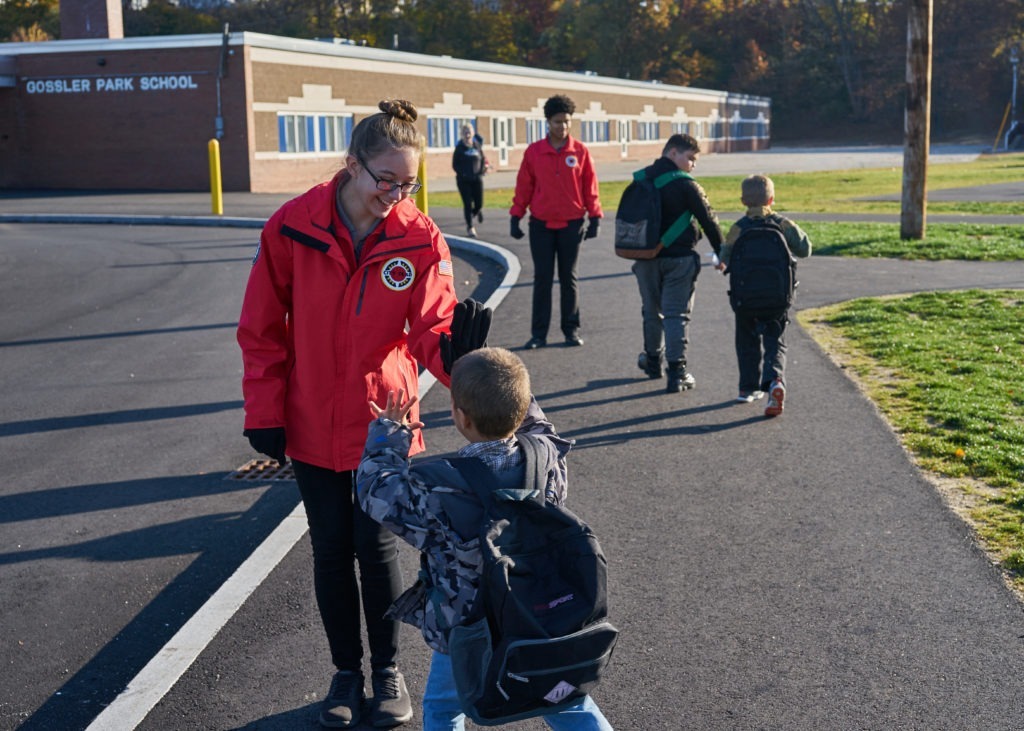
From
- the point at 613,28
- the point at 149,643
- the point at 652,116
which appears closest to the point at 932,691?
the point at 149,643

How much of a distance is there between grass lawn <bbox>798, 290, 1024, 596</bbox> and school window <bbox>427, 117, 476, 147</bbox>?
1441 inches

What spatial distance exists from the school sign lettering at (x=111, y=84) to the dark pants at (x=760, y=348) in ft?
105

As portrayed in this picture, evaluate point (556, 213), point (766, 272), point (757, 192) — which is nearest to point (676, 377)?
point (766, 272)

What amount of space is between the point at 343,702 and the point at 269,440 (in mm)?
908

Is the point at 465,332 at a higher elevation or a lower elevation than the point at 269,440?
higher

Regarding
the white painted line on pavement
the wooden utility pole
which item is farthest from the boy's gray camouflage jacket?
the wooden utility pole

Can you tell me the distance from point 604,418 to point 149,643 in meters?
4.06

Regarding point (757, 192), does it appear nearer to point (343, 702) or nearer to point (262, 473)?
point (262, 473)

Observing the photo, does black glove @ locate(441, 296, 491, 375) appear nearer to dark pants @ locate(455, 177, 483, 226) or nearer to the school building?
dark pants @ locate(455, 177, 483, 226)

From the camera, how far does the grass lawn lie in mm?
6180

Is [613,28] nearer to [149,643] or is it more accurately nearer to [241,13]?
[241,13]

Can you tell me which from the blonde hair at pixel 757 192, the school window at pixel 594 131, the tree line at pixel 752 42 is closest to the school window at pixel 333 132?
the school window at pixel 594 131

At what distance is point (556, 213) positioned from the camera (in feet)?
34.3

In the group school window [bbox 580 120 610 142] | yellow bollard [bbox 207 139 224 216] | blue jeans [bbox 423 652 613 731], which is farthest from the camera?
school window [bbox 580 120 610 142]
